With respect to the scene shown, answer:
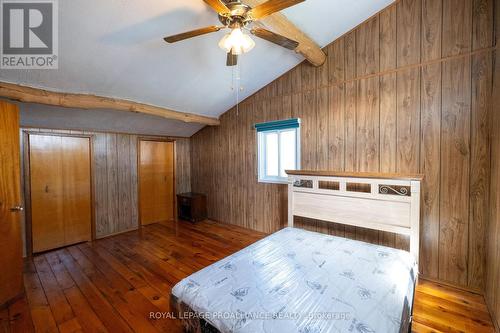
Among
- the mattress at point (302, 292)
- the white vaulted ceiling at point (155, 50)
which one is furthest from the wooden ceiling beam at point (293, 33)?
the mattress at point (302, 292)

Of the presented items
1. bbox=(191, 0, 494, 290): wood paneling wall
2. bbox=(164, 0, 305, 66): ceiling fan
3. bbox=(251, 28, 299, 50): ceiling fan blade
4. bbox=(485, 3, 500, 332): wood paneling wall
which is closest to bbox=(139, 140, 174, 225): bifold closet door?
bbox=(191, 0, 494, 290): wood paneling wall

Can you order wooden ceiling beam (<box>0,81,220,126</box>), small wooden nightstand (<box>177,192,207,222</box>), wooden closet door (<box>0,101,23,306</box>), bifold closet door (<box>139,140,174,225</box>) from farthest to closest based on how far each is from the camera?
small wooden nightstand (<box>177,192,207,222</box>)
bifold closet door (<box>139,140,174,225</box>)
wooden ceiling beam (<box>0,81,220,126</box>)
wooden closet door (<box>0,101,23,306</box>)

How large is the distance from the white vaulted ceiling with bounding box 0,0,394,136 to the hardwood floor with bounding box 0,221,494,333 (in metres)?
2.09

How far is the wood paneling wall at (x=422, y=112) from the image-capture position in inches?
79.0

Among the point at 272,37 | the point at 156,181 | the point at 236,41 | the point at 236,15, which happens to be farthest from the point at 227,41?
the point at 156,181

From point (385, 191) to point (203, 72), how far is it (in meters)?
2.57

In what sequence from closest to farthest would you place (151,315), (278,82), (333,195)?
(151,315)
(333,195)
(278,82)

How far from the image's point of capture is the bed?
1178mm

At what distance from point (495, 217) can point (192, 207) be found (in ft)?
13.3

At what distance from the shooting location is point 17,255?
6.75 feet

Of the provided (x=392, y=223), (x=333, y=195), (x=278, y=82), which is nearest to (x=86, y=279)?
(x=333, y=195)

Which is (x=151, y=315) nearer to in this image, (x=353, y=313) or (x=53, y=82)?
(x=353, y=313)

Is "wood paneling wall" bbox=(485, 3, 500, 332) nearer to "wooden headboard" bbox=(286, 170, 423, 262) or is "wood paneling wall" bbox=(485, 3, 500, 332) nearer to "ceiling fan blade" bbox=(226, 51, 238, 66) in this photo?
"wooden headboard" bbox=(286, 170, 423, 262)

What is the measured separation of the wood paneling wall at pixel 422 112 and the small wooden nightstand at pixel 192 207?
236 cm
